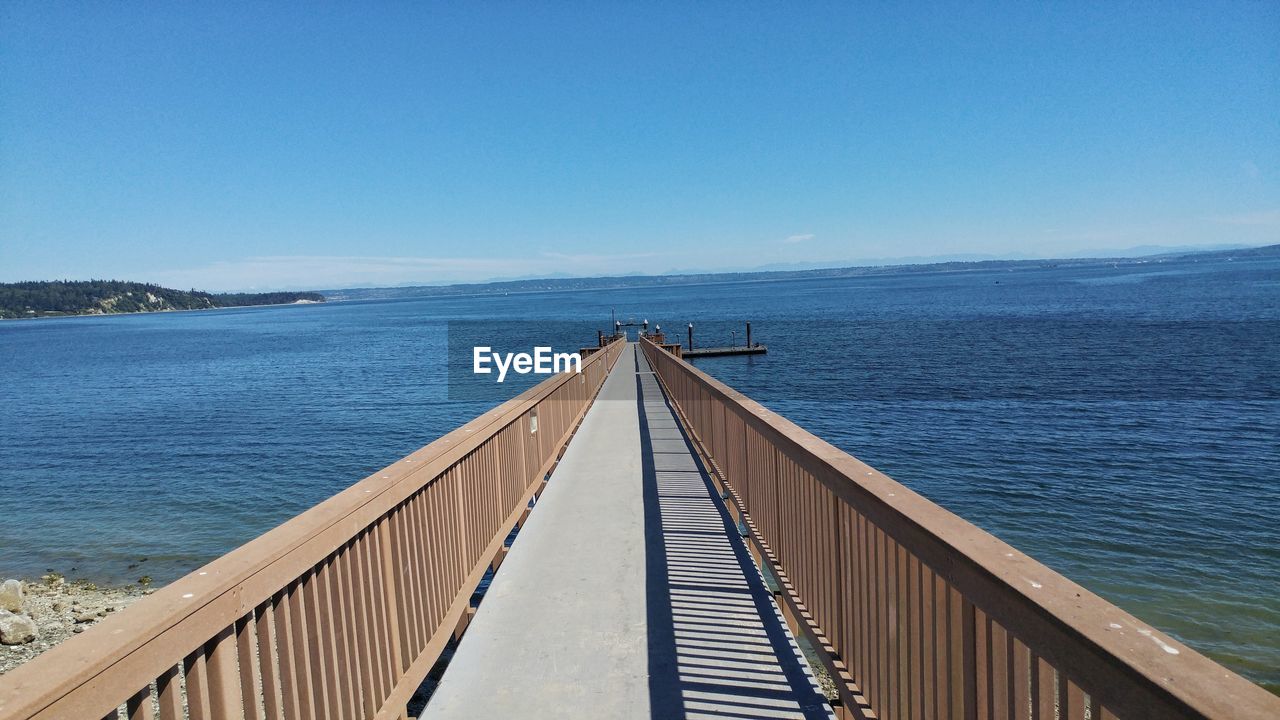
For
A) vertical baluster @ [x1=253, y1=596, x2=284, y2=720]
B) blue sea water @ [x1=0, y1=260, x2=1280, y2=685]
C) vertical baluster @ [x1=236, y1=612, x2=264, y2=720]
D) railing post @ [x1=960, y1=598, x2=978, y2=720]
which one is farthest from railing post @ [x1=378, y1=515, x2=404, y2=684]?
Answer: blue sea water @ [x1=0, y1=260, x2=1280, y2=685]

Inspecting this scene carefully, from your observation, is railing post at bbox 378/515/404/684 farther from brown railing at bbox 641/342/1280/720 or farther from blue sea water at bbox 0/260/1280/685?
blue sea water at bbox 0/260/1280/685

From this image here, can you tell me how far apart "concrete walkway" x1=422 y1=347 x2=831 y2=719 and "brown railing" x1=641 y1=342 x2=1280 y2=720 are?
0.36m

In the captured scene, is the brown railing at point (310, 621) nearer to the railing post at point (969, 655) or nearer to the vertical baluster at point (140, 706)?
the vertical baluster at point (140, 706)

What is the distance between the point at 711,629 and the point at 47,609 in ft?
42.3

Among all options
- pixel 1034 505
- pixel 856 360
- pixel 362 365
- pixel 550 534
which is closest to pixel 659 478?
pixel 550 534

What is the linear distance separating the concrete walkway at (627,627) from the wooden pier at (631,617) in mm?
18

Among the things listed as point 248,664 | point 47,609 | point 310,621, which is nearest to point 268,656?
point 248,664

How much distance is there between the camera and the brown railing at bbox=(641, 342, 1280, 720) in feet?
4.63

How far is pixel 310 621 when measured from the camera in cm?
267

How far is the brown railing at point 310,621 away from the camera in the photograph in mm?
1674

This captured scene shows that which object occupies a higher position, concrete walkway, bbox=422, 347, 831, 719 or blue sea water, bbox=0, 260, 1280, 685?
concrete walkway, bbox=422, 347, 831, 719

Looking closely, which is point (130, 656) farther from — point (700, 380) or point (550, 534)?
point (700, 380)

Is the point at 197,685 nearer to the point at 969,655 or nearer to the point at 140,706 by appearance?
the point at 140,706

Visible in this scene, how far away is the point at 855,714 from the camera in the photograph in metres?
3.20
